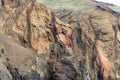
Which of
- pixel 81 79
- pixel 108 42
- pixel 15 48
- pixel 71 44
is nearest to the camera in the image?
pixel 15 48

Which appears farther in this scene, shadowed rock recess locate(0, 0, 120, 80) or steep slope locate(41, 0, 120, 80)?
steep slope locate(41, 0, 120, 80)

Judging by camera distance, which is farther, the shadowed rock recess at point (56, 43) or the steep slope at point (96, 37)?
the steep slope at point (96, 37)

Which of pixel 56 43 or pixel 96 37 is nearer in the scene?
pixel 56 43

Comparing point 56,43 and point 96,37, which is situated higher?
point 56,43

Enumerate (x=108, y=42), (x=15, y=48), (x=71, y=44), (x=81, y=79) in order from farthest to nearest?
1. (x=108, y=42)
2. (x=71, y=44)
3. (x=81, y=79)
4. (x=15, y=48)

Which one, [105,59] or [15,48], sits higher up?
[15,48]

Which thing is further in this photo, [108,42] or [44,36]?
[108,42]

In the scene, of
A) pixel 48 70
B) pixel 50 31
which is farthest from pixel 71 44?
pixel 48 70

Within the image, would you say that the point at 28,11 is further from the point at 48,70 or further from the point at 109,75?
the point at 109,75
